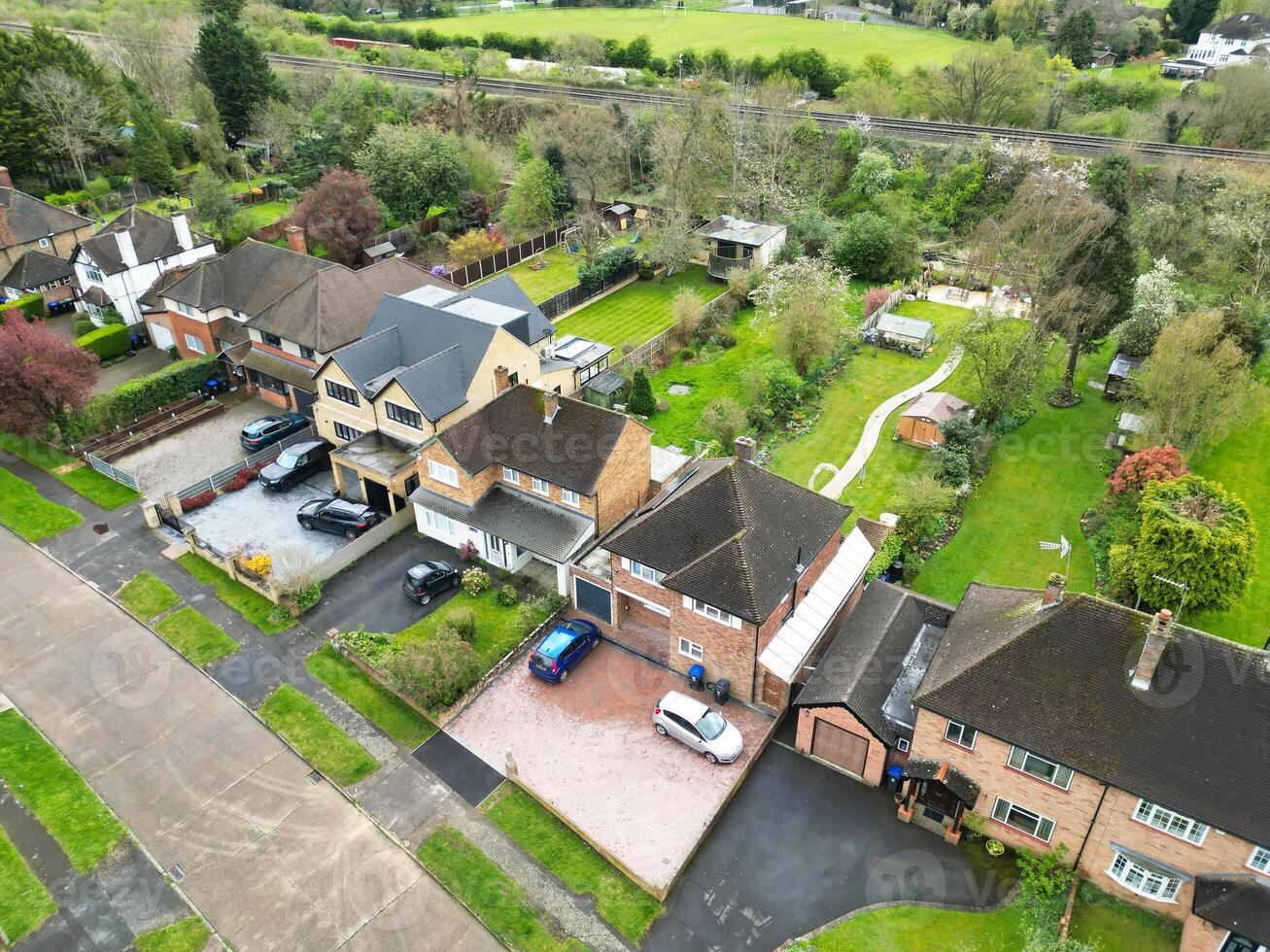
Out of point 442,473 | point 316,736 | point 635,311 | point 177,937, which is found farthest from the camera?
point 635,311

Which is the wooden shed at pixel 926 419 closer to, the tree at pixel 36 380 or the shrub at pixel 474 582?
the shrub at pixel 474 582

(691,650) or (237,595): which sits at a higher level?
(691,650)

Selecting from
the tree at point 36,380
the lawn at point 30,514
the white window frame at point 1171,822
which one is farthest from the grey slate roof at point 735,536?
the tree at point 36,380

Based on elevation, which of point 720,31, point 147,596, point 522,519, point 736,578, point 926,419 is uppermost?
point 720,31

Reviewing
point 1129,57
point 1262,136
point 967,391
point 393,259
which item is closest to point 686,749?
point 967,391

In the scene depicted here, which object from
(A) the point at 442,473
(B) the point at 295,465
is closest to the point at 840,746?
(A) the point at 442,473

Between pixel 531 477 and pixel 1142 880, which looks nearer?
pixel 1142 880

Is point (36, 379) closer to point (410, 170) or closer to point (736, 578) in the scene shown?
point (410, 170)
